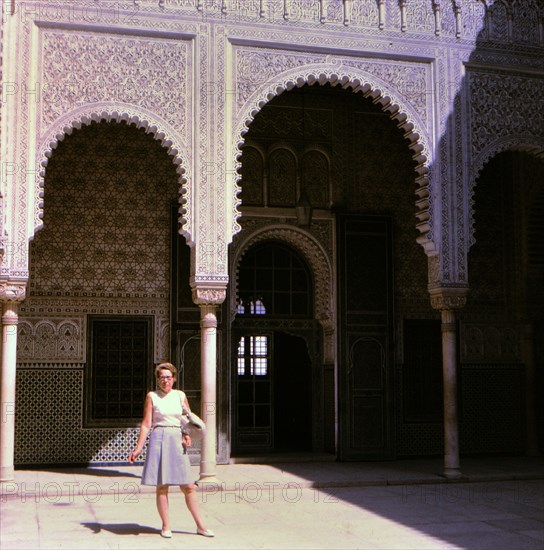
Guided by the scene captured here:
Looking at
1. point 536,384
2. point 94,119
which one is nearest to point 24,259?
point 94,119

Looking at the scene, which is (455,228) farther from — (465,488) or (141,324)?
(141,324)

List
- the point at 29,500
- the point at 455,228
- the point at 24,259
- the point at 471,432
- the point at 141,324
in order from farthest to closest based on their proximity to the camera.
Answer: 1. the point at 471,432
2. the point at 141,324
3. the point at 455,228
4. the point at 24,259
5. the point at 29,500

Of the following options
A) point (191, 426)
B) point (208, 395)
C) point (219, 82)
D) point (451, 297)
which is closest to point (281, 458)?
point (208, 395)

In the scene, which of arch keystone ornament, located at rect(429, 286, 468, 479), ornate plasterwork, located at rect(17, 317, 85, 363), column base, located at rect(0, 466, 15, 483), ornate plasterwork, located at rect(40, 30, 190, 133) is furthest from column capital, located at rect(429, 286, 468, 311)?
column base, located at rect(0, 466, 15, 483)

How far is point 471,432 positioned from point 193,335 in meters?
3.98

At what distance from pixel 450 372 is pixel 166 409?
442 centimetres

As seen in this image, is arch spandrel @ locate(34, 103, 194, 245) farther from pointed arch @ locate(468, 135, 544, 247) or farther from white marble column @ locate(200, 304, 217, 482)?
pointed arch @ locate(468, 135, 544, 247)

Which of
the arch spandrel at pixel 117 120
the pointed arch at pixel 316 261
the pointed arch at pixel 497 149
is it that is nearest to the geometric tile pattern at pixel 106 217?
the pointed arch at pixel 316 261

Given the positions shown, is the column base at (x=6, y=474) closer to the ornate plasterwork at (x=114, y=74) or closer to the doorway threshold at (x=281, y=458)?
the doorway threshold at (x=281, y=458)

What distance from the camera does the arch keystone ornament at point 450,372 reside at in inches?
378

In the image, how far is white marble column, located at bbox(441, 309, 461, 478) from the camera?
9.60 metres

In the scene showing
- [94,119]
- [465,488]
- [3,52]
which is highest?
[3,52]

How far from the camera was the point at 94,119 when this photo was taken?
29.2 feet

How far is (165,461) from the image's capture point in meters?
6.08
